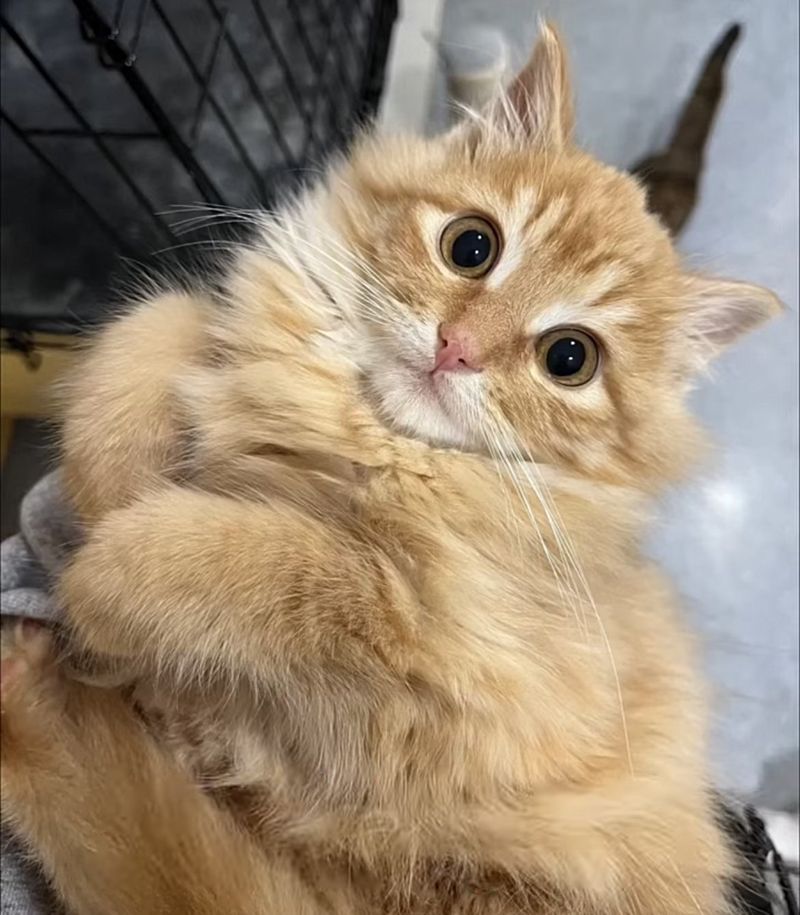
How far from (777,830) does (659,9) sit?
1.67 meters

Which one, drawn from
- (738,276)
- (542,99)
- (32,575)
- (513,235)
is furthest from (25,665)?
(738,276)

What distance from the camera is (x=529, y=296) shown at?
0.96 m

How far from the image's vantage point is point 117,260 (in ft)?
5.08

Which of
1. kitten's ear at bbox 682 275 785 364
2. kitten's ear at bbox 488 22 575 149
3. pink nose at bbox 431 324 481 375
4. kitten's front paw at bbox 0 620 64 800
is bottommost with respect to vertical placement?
kitten's front paw at bbox 0 620 64 800

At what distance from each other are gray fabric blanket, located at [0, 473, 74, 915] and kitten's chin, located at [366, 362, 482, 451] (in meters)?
0.39

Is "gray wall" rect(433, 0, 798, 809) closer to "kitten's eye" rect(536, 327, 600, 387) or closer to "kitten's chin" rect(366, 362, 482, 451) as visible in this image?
"kitten's eye" rect(536, 327, 600, 387)

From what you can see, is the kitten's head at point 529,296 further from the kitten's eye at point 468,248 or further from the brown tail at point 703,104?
the brown tail at point 703,104

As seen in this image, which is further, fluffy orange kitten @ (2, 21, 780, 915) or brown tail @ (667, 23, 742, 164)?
brown tail @ (667, 23, 742, 164)

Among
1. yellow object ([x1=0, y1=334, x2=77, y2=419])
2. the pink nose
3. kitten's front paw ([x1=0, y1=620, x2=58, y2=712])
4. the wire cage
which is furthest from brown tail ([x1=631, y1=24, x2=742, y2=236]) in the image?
kitten's front paw ([x1=0, y1=620, x2=58, y2=712])

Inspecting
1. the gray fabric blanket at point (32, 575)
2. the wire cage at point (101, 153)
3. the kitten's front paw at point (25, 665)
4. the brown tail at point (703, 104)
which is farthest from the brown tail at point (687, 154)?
the kitten's front paw at point (25, 665)

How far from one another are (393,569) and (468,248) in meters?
0.36

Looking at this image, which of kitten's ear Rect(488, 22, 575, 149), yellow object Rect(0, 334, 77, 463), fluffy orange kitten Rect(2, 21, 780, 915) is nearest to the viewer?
fluffy orange kitten Rect(2, 21, 780, 915)

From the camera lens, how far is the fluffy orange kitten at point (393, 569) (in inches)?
32.6

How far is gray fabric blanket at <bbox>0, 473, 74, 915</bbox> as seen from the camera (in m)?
0.97
